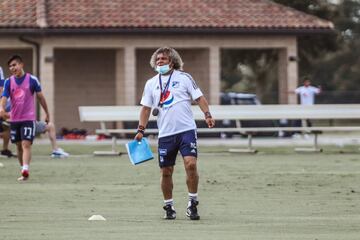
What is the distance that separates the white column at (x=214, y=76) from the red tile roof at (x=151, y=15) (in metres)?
1.01

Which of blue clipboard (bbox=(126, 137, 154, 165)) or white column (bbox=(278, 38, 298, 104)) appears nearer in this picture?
blue clipboard (bbox=(126, 137, 154, 165))

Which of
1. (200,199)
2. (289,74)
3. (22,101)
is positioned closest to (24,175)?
(22,101)

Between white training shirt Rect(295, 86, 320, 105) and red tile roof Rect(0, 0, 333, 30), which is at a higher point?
red tile roof Rect(0, 0, 333, 30)

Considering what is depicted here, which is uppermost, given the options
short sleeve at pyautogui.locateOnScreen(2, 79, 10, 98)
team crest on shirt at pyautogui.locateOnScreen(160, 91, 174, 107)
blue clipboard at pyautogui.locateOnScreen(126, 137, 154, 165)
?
team crest on shirt at pyautogui.locateOnScreen(160, 91, 174, 107)

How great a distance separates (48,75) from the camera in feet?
121

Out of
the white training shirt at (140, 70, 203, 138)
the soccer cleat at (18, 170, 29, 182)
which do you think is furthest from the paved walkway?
the white training shirt at (140, 70, 203, 138)

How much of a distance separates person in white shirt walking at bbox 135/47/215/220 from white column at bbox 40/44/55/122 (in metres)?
24.2

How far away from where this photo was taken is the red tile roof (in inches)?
1476

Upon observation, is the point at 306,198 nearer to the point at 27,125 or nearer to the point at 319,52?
the point at 27,125

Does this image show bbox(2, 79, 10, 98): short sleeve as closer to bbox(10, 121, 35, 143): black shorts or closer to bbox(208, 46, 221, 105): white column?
bbox(10, 121, 35, 143): black shorts

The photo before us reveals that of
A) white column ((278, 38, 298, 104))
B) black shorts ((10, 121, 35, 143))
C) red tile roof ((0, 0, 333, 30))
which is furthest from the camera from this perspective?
white column ((278, 38, 298, 104))

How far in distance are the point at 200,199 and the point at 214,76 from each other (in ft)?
77.9

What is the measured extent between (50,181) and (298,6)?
36.3 meters

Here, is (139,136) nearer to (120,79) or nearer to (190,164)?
(190,164)
